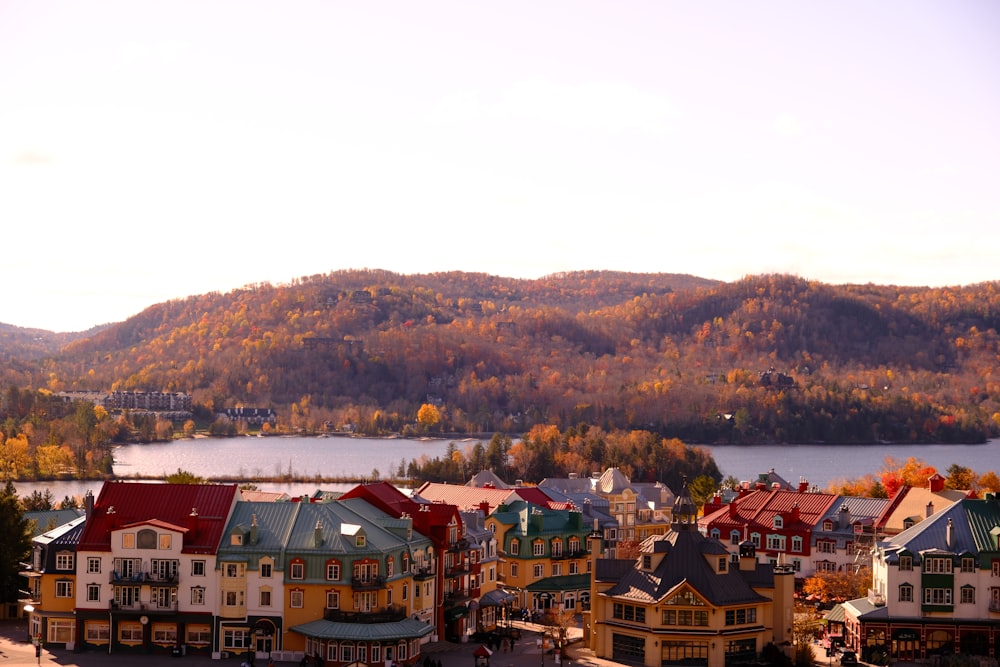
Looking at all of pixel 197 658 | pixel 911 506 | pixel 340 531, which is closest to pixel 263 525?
pixel 340 531

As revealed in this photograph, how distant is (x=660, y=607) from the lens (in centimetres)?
5075

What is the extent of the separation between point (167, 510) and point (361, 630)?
29.0ft

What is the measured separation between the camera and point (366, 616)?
50125 millimetres

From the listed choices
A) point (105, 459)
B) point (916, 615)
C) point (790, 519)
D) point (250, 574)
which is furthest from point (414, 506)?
point (105, 459)

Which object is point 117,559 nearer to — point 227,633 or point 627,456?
point 227,633

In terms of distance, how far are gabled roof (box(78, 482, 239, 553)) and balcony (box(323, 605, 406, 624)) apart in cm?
463

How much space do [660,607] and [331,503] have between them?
12070 millimetres

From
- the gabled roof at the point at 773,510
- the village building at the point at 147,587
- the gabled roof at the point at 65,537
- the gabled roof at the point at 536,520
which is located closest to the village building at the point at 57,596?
the gabled roof at the point at 65,537

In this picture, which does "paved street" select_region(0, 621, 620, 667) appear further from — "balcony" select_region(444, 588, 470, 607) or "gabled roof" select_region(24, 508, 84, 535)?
"gabled roof" select_region(24, 508, 84, 535)

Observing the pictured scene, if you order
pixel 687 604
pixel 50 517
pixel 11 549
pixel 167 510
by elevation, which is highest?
pixel 167 510

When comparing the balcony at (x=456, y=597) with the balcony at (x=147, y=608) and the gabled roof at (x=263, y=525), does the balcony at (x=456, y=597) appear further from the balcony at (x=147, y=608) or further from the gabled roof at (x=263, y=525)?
the balcony at (x=147, y=608)

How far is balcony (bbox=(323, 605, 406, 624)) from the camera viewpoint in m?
50.0

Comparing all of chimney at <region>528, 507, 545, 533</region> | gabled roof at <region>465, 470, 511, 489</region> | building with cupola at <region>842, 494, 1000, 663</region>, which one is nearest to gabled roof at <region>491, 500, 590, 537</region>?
chimney at <region>528, 507, 545, 533</region>

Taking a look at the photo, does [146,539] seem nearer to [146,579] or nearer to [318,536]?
[146,579]
